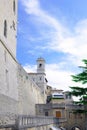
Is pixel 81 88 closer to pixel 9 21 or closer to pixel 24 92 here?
pixel 9 21

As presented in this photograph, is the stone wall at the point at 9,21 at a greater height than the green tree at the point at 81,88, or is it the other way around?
the stone wall at the point at 9,21

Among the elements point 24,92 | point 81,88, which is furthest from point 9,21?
point 24,92

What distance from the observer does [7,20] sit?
2414 cm

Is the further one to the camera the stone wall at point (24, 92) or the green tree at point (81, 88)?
the stone wall at point (24, 92)

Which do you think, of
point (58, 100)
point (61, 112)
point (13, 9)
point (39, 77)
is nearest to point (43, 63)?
point (39, 77)

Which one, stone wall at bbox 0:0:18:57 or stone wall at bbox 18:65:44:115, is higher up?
stone wall at bbox 0:0:18:57

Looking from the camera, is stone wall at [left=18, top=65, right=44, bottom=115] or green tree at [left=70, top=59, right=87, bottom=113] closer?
green tree at [left=70, top=59, right=87, bottom=113]

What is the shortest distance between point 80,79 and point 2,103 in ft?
20.7

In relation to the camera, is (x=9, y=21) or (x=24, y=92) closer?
(x=9, y=21)

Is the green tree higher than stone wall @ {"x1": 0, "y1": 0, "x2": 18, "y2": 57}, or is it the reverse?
stone wall @ {"x1": 0, "y1": 0, "x2": 18, "y2": 57}

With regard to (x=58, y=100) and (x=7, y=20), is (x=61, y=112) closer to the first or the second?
(x=58, y=100)

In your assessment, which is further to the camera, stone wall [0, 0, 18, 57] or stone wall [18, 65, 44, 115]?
stone wall [18, 65, 44, 115]

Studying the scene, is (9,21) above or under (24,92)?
above

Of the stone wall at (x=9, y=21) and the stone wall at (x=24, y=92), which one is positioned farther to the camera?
the stone wall at (x=24, y=92)
